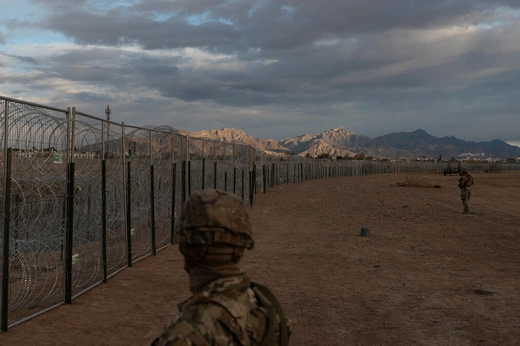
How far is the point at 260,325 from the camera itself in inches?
67.5

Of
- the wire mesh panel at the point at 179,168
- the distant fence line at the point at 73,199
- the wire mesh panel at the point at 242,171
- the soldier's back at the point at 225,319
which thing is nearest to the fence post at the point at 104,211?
the distant fence line at the point at 73,199

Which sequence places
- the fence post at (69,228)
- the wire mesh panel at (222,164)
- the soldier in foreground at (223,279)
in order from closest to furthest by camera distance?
the soldier in foreground at (223,279), the fence post at (69,228), the wire mesh panel at (222,164)

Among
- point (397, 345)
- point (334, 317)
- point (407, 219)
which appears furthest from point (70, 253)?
point (407, 219)

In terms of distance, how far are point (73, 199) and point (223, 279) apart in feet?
16.6

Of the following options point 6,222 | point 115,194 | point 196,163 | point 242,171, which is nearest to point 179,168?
point 196,163

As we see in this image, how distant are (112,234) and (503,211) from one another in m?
14.7

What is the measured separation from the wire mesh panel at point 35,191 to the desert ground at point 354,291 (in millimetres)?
384

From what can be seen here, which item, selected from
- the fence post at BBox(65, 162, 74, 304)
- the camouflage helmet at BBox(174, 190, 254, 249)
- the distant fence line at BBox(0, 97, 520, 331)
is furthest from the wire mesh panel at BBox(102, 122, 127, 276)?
the camouflage helmet at BBox(174, 190, 254, 249)

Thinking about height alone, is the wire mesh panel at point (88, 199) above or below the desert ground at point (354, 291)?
above

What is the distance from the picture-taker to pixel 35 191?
6.27 meters

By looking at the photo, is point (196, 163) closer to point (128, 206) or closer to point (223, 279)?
point (128, 206)

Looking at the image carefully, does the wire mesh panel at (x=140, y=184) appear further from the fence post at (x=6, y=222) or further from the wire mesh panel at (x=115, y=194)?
the fence post at (x=6, y=222)

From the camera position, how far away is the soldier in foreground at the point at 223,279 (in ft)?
5.38

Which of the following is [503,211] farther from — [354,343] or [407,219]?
[354,343]
